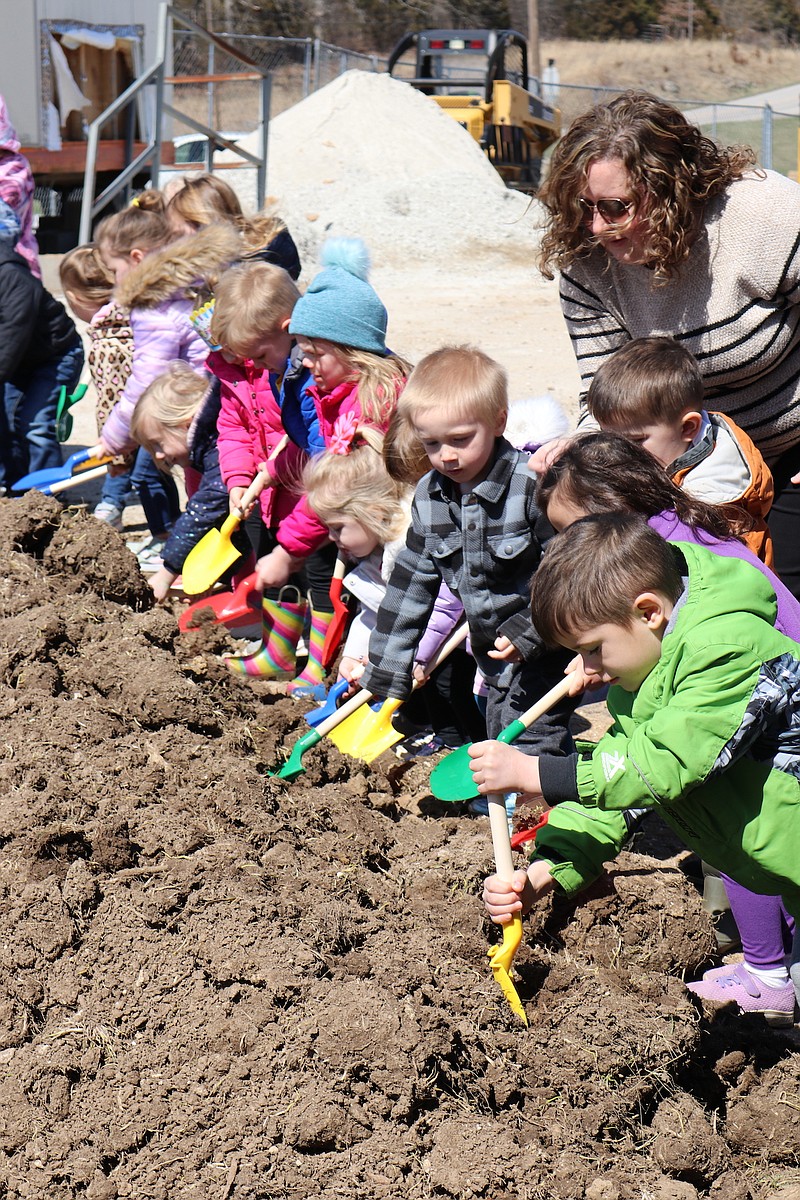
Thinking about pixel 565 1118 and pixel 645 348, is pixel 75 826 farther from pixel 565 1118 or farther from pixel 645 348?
pixel 645 348

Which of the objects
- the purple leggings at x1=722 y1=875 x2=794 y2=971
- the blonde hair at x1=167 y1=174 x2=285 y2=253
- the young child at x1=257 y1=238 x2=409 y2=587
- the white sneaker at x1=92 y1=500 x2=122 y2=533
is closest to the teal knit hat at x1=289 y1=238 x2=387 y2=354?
the young child at x1=257 y1=238 x2=409 y2=587

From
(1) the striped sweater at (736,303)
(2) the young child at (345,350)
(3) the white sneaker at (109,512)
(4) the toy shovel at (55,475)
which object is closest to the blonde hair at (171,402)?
(4) the toy shovel at (55,475)

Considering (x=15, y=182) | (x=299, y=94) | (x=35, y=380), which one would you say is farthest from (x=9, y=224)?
(x=299, y=94)

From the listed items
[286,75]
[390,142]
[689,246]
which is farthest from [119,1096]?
[286,75]

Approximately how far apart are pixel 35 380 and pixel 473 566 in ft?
14.8

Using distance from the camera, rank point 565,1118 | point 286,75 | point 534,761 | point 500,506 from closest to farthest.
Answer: point 565,1118, point 534,761, point 500,506, point 286,75

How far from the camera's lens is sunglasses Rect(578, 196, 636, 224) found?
126 inches

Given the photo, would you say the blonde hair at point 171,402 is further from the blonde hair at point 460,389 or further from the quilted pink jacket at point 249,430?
Result: the blonde hair at point 460,389

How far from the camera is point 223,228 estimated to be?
19.3 feet

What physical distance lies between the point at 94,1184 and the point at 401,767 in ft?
6.81

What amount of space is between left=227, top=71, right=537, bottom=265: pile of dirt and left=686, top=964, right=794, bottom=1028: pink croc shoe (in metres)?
14.7

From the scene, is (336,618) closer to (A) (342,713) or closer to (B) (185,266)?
(A) (342,713)

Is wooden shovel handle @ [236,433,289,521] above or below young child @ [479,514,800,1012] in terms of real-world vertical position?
below

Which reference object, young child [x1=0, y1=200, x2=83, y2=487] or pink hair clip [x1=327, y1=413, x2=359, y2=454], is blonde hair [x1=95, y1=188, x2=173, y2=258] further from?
pink hair clip [x1=327, y1=413, x2=359, y2=454]
